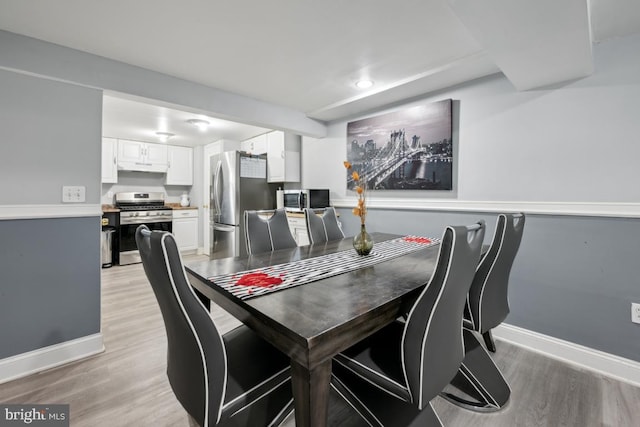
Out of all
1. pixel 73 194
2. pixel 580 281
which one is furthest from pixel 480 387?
pixel 73 194

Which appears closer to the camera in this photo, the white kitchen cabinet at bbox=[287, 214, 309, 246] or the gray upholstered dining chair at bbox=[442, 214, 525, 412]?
the gray upholstered dining chair at bbox=[442, 214, 525, 412]

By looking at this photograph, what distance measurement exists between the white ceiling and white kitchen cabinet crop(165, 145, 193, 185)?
3.38m

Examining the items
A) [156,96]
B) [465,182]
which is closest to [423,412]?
[465,182]

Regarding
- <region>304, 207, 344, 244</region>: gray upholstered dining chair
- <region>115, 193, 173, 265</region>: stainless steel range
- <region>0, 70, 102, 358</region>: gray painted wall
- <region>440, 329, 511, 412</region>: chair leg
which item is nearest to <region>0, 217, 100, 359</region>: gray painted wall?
<region>0, 70, 102, 358</region>: gray painted wall

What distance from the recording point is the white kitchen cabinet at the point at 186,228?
5.29m

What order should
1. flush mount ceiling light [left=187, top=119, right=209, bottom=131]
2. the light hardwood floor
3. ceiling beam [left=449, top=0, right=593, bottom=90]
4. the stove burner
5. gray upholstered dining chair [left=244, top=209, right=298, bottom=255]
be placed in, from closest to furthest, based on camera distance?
1. ceiling beam [left=449, top=0, right=593, bottom=90]
2. the light hardwood floor
3. gray upholstered dining chair [left=244, top=209, right=298, bottom=255]
4. flush mount ceiling light [left=187, top=119, right=209, bottom=131]
5. the stove burner

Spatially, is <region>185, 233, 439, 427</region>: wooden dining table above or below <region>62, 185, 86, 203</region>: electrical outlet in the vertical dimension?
below

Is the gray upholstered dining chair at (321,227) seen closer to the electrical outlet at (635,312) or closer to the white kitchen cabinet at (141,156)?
the electrical outlet at (635,312)

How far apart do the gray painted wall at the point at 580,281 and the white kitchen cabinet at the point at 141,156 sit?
5.43 meters

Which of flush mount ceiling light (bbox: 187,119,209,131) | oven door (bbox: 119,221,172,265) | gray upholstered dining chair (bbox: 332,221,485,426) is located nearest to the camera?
gray upholstered dining chair (bbox: 332,221,485,426)

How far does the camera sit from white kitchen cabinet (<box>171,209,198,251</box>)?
5285mm

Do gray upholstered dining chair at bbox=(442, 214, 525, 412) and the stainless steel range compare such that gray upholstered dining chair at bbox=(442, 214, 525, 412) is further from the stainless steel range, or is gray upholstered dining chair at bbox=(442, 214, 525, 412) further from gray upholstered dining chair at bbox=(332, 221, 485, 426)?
the stainless steel range

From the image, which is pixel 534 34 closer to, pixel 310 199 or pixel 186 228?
pixel 310 199

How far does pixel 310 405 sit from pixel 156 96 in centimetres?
250
